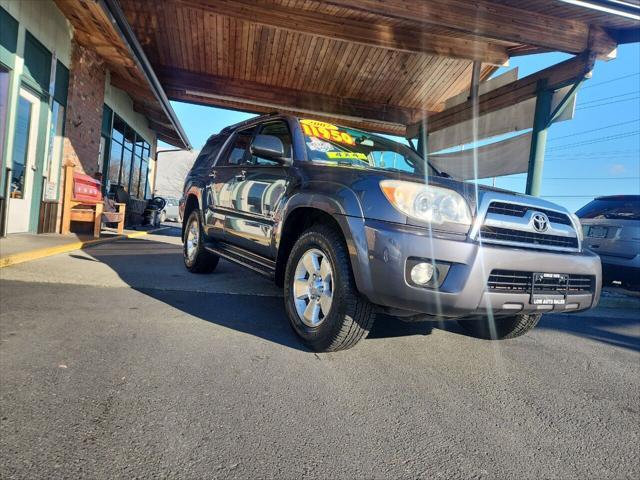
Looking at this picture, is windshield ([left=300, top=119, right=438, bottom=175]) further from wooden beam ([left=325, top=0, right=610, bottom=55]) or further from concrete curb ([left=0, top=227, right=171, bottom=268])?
concrete curb ([left=0, top=227, right=171, bottom=268])

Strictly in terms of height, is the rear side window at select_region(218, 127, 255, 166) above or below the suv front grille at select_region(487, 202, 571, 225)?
above

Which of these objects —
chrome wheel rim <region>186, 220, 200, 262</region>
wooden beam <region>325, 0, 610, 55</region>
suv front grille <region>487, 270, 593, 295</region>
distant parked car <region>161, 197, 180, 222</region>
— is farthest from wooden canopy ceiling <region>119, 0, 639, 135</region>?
distant parked car <region>161, 197, 180, 222</region>

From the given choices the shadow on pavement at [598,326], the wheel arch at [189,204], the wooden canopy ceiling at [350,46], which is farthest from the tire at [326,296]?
the wooden canopy ceiling at [350,46]

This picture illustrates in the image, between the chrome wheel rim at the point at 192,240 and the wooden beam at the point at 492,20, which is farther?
the wooden beam at the point at 492,20

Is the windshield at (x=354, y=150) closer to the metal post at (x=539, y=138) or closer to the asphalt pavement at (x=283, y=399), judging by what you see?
the asphalt pavement at (x=283, y=399)

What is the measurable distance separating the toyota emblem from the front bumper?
1.00 feet

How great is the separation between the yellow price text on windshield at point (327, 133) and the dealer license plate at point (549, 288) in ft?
6.84

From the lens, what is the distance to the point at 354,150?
4.00 meters

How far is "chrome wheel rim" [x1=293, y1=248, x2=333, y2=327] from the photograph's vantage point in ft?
9.80

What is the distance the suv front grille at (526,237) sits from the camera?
272 centimetres

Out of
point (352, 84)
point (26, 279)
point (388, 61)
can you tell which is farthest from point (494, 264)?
point (352, 84)

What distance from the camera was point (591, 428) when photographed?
89.0 inches

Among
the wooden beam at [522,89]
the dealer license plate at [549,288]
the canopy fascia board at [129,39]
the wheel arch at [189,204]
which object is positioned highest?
the wooden beam at [522,89]

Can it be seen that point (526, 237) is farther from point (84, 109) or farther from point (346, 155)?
point (84, 109)
